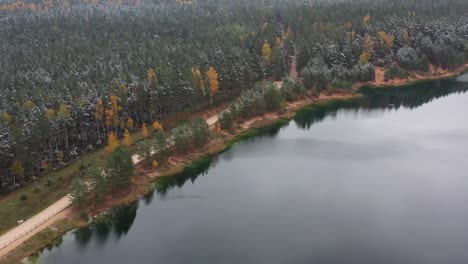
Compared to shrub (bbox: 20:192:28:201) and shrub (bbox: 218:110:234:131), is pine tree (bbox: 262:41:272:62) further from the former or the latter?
shrub (bbox: 20:192:28:201)

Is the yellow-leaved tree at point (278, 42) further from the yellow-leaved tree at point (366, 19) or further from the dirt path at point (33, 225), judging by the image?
the dirt path at point (33, 225)

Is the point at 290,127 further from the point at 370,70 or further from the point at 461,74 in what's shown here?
the point at 461,74

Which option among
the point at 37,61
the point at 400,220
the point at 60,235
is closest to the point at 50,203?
the point at 60,235

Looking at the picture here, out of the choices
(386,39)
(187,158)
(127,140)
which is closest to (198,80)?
(187,158)

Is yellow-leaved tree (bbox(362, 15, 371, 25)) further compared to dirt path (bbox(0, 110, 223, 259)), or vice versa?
yellow-leaved tree (bbox(362, 15, 371, 25))

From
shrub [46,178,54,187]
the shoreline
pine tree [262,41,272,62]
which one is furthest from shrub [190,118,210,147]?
pine tree [262,41,272,62]

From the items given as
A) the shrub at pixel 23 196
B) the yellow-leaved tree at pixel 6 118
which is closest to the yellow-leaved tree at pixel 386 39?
the yellow-leaved tree at pixel 6 118
